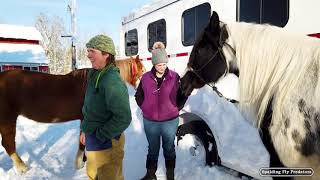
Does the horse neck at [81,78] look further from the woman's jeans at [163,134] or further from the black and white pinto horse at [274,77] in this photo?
the black and white pinto horse at [274,77]

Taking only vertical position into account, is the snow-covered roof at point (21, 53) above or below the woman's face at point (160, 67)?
above

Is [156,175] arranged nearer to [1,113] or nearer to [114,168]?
[114,168]

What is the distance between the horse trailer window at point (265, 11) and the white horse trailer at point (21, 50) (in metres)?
19.4

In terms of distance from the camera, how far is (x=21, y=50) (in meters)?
23.5

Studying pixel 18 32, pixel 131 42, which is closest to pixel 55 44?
pixel 18 32

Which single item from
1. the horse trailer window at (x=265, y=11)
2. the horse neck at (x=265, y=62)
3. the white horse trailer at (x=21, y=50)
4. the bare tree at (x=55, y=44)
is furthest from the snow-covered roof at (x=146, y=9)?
the bare tree at (x=55, y=44)

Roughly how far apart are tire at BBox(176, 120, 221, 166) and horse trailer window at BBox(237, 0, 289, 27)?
1.75 meters

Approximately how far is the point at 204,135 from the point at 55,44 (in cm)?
4448

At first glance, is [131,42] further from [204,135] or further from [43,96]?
[204,135]

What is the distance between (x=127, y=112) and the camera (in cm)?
289

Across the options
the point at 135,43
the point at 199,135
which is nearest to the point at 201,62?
the point at 199,135

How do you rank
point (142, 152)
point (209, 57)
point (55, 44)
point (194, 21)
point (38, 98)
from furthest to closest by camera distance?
point (55, 44) → point (142, 152) → point (38, 98) → point (194, 21) → point (209, 57)

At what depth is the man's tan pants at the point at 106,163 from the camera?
3.09m

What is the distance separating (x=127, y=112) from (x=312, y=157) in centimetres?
151
